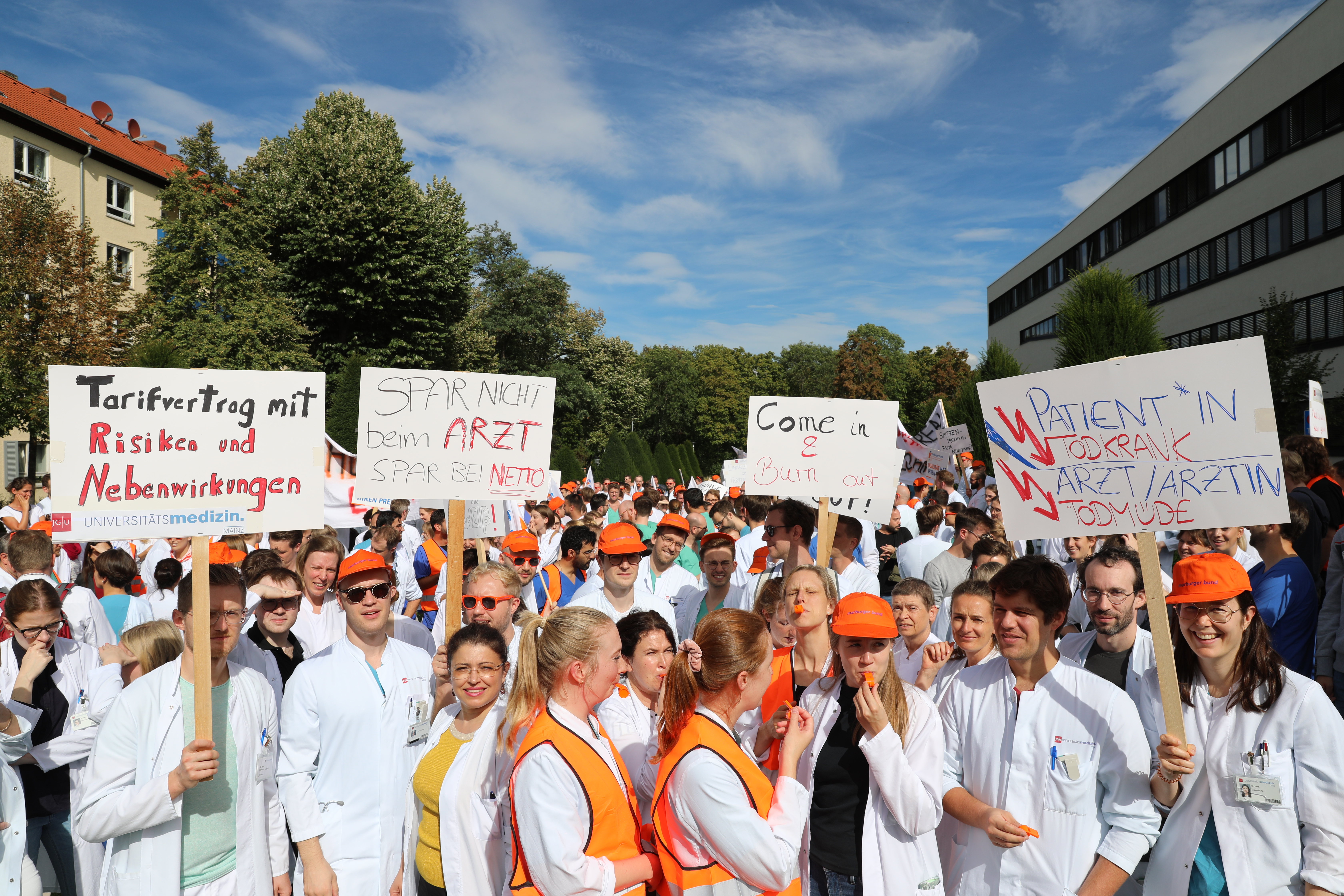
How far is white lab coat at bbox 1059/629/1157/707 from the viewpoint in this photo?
13.7ft

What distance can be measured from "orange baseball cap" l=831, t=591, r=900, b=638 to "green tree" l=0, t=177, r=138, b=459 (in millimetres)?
23750

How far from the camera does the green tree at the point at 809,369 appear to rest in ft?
287

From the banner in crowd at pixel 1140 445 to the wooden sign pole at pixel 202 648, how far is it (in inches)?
Answer: 132

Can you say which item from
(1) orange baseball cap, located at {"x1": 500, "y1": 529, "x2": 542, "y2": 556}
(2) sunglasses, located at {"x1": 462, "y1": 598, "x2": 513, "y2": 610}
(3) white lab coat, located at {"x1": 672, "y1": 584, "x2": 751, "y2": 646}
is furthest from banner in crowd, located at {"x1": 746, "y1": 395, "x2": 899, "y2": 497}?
(2) sunglasses, located at {"x1": 462, "y1": 598, "x2": 513, "y2": 610}

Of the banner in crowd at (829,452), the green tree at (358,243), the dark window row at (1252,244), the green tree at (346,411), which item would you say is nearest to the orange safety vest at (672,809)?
the banner in crowd at (829,452)

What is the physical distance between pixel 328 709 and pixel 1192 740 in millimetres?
3613

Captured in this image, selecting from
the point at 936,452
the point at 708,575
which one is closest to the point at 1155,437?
the point at 708,575

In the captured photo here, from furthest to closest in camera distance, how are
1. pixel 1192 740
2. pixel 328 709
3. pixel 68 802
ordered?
pixel 68 802 → pixel 328 709 → pixel 1192 740

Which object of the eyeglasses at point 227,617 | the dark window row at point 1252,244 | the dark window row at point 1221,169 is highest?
the dark window row at point 1221,169

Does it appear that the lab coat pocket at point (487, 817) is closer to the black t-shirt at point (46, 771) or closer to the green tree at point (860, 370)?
the black t-shirt at point (46, 771)

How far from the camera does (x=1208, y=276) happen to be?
35594 mm

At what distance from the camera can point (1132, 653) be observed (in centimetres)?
450

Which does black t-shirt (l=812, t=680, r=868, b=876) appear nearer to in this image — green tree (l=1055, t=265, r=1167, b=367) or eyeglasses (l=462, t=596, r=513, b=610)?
eyeglasses (l=462, t=596, r=513, b=610)

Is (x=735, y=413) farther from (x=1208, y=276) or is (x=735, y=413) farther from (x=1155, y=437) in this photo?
(x=1155, y=437)
